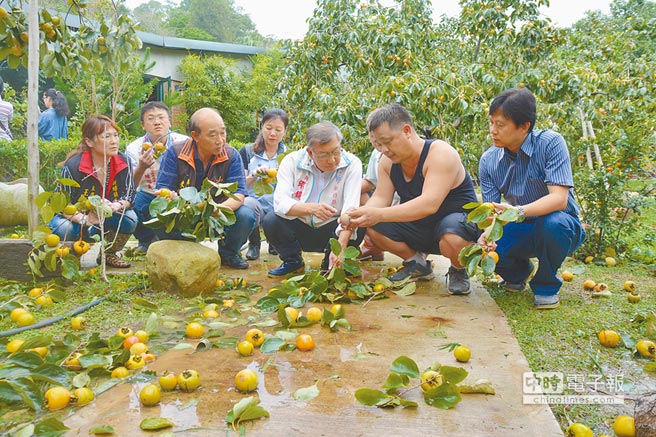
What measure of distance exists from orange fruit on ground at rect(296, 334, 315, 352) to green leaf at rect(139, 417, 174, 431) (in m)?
0.75

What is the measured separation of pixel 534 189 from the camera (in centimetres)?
310

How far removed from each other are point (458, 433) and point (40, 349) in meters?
1.68

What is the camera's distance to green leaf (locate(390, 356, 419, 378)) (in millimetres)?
1896

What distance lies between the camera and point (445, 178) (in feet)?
10.5

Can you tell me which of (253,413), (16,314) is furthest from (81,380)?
(16,314)

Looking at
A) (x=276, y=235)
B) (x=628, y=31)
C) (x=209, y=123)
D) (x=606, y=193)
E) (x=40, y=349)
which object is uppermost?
Result: (x=628, y=31)

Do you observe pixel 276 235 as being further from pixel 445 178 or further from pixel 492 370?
pixel 492 370

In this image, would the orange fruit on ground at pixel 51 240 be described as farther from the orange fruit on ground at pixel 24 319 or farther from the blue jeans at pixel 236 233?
the blue jeans at pixel 236 233

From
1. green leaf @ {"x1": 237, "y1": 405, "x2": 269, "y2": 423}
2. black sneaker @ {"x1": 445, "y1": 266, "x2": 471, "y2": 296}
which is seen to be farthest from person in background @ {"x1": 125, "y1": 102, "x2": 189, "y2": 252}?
green leaf @ {"x1": 237, "y1": 405, "x2": 269, "y2": 423}

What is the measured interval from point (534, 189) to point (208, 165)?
220 cm

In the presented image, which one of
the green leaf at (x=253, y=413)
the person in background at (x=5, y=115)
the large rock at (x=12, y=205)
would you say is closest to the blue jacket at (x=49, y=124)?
the person in background at (x=5, y=115)

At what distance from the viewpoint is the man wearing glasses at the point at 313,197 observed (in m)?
3.43

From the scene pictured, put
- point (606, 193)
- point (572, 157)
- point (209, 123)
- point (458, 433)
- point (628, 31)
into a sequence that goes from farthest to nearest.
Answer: point (628, 31) → point (572, 157) → point (606, 193) → point (209, 123) → point (458, 433)

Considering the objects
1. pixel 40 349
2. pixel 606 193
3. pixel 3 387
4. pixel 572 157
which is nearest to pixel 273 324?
pixel 40 349
